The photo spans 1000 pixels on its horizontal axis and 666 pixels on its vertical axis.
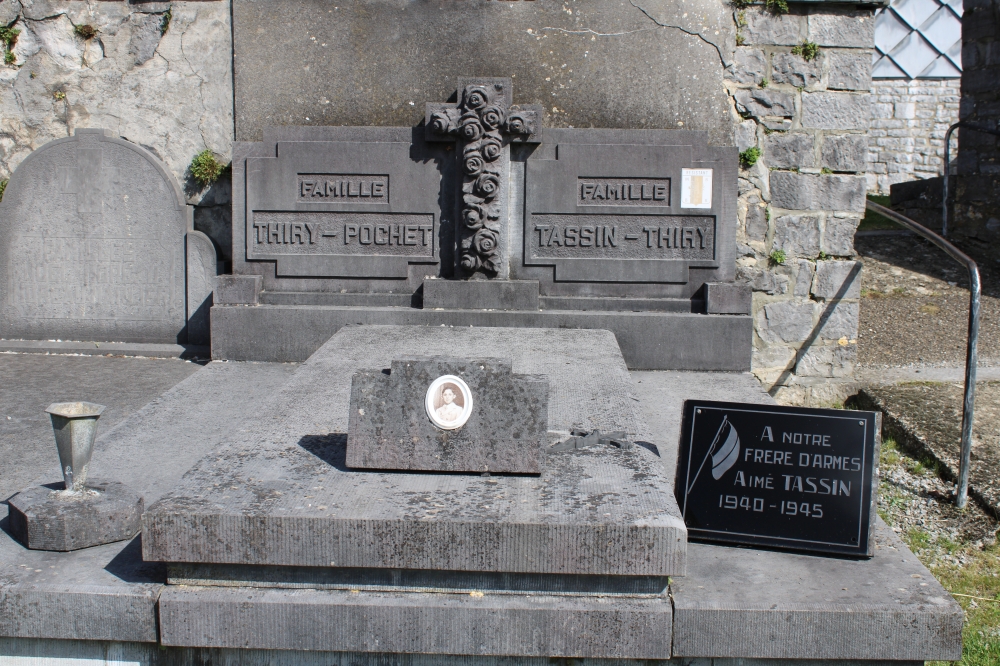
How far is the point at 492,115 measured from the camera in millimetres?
5199

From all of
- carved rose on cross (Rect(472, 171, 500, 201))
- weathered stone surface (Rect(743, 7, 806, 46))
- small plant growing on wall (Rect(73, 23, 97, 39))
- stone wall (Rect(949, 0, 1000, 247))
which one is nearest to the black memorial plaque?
carved rose on cross (Rect(472, 171, 500, 201))

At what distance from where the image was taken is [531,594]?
2.49 meters

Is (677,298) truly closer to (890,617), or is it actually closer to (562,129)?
(562,129)

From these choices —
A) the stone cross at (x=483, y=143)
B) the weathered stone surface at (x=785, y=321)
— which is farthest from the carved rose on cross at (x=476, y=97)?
the weathered stone surface at (x=785, y=321)

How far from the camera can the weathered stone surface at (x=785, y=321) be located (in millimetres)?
5918

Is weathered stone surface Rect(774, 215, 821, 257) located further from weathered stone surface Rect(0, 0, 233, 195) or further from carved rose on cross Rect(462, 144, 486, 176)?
weathered stone surface Rect(0, 0, 233, 195)

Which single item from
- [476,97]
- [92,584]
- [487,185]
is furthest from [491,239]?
[92,584]

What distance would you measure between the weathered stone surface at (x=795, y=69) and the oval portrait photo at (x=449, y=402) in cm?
399

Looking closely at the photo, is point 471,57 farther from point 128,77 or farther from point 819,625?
point 819,625

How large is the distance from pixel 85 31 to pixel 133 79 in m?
0.45

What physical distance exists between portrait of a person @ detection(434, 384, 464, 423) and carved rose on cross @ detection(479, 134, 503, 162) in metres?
2.76

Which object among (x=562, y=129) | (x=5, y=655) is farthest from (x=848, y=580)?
(x=562, y=129)

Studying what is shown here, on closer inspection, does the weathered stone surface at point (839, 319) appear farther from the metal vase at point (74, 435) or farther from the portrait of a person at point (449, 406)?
the metal vase at point (74, 435)

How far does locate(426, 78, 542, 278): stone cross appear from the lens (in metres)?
5.22
